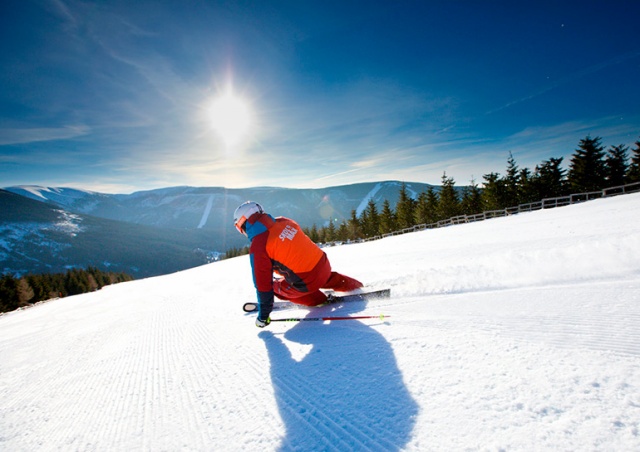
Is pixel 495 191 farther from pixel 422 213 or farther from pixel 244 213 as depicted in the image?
pixel 244 213

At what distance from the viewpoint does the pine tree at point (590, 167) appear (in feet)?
128

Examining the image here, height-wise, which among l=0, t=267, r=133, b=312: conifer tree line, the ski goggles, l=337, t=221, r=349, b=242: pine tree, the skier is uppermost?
the ski goggles

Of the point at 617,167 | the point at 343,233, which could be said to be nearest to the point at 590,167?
the point at 617,167

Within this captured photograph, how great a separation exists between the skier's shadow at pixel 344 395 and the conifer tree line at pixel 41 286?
61.1m

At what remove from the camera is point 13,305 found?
43.6 meters

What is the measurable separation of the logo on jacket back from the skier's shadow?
4.74ft

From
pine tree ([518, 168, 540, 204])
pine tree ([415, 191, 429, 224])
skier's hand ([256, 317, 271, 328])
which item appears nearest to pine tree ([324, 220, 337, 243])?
pine tree ([415, 191, 429, 224])

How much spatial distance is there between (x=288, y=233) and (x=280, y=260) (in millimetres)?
407

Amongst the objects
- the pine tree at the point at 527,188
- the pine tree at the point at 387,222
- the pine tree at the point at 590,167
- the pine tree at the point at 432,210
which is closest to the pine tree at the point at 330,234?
the pine tree at the point at 387,222

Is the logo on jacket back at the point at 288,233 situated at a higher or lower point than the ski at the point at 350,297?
higher

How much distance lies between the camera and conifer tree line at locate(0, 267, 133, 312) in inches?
1730

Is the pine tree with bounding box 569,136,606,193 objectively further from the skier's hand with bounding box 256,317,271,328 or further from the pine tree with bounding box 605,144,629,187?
the skier's hand with bounding box 256,317,271,328

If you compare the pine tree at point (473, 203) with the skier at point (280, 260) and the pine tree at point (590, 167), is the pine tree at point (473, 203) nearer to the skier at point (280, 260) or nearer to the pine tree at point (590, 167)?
the pine tree at point (590, 167)

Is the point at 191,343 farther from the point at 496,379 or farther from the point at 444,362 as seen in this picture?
the point at 496,379
